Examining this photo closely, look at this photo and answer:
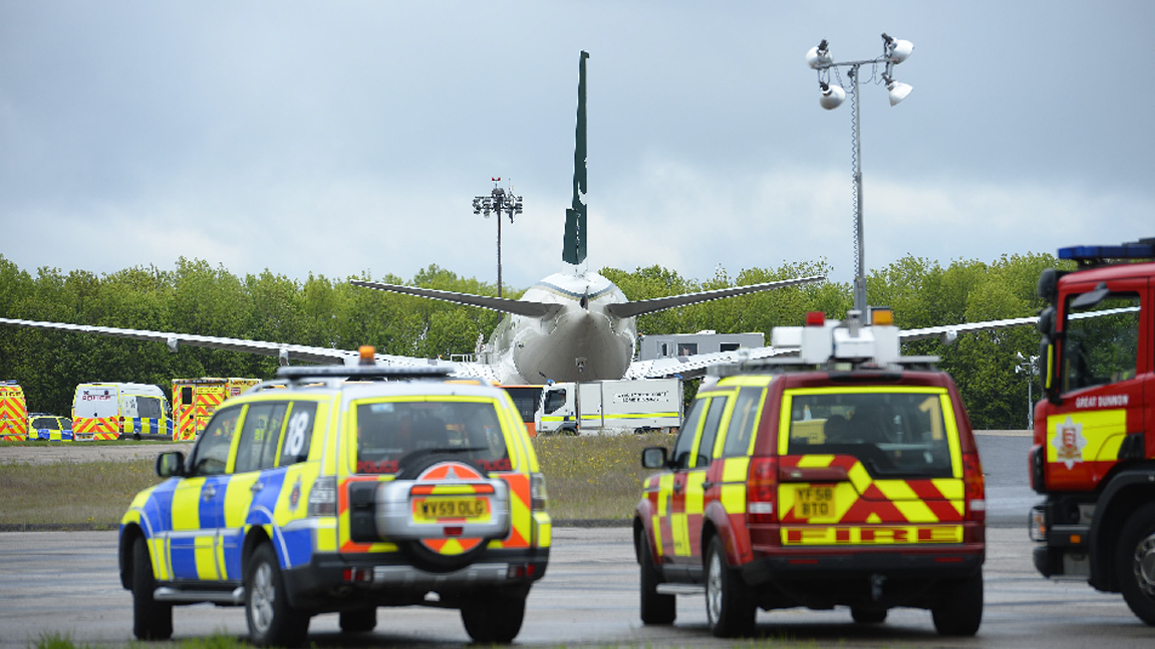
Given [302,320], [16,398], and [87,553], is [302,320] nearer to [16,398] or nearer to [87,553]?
[16,398]

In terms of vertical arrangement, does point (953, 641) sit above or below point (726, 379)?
below

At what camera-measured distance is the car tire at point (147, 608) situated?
12.2m

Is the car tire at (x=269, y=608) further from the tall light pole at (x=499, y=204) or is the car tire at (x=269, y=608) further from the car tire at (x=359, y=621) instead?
the tall light pole at (x=499, y=204)

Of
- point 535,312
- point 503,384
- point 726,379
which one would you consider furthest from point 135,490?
point 503,384

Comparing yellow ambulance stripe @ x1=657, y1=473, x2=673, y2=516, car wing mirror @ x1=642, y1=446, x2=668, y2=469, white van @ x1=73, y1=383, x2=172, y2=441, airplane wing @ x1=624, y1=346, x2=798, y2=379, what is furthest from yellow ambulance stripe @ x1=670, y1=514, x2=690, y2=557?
white van @ x1=73, y1=383, x2=172, y2=441

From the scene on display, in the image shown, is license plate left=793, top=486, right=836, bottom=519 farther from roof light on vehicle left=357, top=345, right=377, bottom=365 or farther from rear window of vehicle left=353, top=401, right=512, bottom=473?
roof light on vehicle left=357, top=345, right=377, bottom=365

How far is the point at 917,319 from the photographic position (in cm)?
12181

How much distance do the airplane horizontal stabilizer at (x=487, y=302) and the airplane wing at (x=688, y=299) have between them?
2.03m

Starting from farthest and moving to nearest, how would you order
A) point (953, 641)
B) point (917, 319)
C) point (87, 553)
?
point (917, 319)
point (87, 553)
point (953, 641)

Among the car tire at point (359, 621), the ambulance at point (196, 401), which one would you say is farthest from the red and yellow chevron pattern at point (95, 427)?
the car tire at point (359, 621)

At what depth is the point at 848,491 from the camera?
11188 mm

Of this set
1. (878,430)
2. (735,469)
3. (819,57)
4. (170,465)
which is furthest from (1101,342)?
(819,57)

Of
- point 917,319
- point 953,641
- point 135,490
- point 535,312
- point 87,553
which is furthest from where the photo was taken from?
point 917,319

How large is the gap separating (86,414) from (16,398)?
3.59 metres
